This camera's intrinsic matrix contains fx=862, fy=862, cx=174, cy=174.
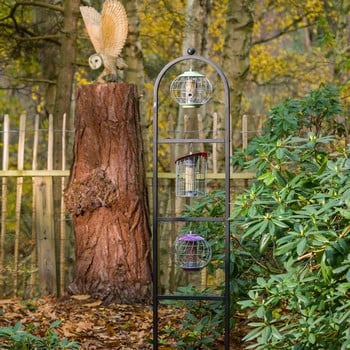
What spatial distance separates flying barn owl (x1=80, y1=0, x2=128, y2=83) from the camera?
25.7 ft

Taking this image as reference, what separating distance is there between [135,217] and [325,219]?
145 inches

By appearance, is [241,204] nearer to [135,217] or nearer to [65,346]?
[65,346]

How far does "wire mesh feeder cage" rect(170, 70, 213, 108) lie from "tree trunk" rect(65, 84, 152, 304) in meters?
1.88

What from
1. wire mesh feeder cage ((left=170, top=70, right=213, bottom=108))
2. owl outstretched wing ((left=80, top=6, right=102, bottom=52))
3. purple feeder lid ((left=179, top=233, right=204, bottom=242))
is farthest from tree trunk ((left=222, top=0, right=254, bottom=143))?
purple feeder lid ((left=179, top=233, right=204, bottom=242))

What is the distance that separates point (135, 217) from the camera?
25.7 ft

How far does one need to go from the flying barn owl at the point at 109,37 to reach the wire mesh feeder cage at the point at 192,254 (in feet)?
8.17

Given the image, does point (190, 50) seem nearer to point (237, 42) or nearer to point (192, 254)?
point (192, 254)

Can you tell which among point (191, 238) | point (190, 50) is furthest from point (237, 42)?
point (191, 238)

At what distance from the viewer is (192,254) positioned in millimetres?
5859

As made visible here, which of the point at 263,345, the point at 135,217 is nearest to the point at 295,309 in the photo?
the point at 263,345

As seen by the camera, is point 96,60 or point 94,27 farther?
point 94,27

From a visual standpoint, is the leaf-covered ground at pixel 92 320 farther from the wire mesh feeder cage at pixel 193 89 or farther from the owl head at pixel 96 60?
the owl head at pixel 96 60

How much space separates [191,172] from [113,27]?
8.34 ft

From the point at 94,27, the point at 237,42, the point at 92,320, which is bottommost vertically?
the point at 92,320
